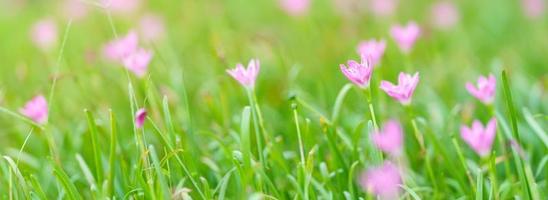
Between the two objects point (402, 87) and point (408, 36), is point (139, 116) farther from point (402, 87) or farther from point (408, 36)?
point (408, 36)

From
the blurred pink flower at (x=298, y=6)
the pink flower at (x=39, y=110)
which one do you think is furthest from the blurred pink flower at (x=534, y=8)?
the pink flower at (x=39, y=110)

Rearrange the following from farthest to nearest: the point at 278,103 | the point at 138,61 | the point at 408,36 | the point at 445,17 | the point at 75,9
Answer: the point at 75,9 < the point at 445,17 < the point at 278,103 < the point at 408,36 < the point at 138,61

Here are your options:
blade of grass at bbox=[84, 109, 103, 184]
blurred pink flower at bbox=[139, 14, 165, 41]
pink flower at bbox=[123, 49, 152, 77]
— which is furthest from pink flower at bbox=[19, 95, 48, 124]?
blurred pink flower at bbox=[139, 14, 165, 41]

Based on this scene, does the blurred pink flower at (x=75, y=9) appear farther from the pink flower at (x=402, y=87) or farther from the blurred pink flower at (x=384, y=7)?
the pink flower at (x=402, y=87)

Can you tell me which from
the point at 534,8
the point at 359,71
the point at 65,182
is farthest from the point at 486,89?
the point at 534,8

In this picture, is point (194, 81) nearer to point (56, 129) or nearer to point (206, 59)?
point (206, 59)

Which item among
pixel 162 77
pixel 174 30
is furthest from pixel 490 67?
pixel 174 30
